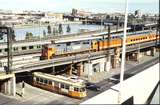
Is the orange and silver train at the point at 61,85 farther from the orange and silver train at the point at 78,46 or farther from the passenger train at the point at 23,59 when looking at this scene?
the orange and silver train at the point at 78,46

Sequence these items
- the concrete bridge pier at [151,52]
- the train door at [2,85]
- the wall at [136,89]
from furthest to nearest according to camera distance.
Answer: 1. the concrete bridge pier at [151,52]
2. the train door at [2,85]
3. the wall at [136,89]

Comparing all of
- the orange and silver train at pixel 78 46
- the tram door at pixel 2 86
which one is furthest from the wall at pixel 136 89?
the orange and silver train at pixel 78 46

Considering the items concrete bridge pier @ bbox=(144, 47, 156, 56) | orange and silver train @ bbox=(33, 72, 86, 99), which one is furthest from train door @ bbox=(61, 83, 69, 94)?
concrete bridge pier @ bbox=(144, 47, 156, 56)

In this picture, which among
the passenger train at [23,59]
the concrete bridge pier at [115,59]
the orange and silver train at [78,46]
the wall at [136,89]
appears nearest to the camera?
the wall at [136,89]

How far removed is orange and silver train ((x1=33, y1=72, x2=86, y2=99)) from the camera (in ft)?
125

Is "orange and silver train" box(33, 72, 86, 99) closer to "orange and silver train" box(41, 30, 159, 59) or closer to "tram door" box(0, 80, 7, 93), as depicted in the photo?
"tram door" box(0, 80, 7, 93)

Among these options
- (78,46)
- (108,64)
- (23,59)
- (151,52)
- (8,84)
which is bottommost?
(8,84)

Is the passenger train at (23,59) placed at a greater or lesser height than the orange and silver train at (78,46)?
lesser

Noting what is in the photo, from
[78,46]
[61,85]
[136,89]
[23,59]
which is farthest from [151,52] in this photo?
[136,89]

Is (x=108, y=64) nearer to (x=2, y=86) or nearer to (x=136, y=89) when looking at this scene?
(x=2, y=86)

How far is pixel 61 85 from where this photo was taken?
39.3 meters

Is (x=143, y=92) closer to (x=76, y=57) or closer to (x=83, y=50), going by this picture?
(x=76, y=57)

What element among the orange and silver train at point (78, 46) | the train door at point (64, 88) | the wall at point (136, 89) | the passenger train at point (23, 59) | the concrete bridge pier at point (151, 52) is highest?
the wall at point (136, 89)

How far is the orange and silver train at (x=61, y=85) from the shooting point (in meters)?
38.1
